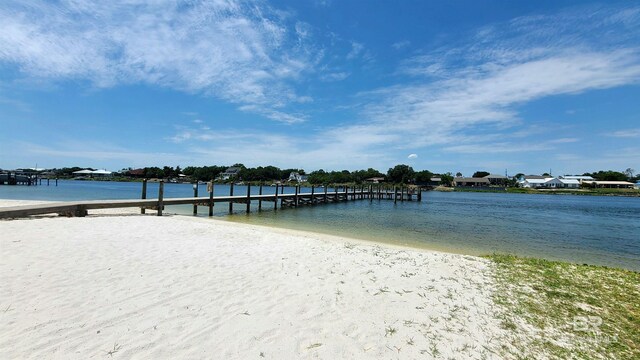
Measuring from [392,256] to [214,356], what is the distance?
21.6ft

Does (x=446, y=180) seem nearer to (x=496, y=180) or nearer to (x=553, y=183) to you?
(x=496, y=180)

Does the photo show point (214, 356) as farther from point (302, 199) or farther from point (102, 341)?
point (302, 199)

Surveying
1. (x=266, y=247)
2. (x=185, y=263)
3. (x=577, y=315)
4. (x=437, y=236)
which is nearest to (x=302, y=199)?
(x=437, y=236)

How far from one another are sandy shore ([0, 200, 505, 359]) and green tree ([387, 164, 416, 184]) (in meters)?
108

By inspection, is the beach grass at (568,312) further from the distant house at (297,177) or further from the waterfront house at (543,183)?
the distant house at (297,177)

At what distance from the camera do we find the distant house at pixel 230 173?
144 m

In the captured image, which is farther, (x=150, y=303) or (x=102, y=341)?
(x=150, y=303)

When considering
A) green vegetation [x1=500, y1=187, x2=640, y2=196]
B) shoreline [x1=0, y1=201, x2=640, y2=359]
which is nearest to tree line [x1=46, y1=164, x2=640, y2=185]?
green vegetation [x1=500, y1=187, x2=640, y2=196]

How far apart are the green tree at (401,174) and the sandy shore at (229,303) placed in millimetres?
108148

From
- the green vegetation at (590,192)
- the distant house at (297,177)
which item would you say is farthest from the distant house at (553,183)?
the distant house at (297,177)

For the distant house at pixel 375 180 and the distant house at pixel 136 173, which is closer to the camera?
the distant house at pixel 375 180

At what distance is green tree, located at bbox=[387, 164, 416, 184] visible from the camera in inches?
4481

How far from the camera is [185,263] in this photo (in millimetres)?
7141

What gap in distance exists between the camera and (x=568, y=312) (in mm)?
5469
